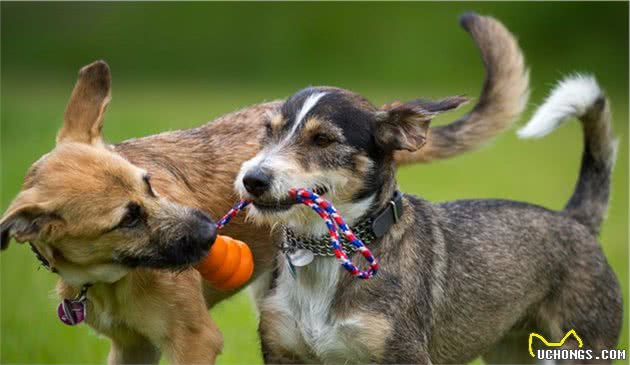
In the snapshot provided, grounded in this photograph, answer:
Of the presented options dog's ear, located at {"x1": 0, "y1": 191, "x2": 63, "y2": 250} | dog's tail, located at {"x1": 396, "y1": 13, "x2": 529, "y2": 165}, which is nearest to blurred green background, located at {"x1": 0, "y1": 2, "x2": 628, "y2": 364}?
dog's tail, located at {"x1": 396, "y1": 13, "x2": 529, "y2": 165}

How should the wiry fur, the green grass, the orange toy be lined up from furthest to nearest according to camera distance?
1. the green grass
2. the orange toy
3. the wiry fur

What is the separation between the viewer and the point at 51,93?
28750 mm

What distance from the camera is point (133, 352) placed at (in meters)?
6.12

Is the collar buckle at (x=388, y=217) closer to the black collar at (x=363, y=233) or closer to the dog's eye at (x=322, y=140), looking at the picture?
the black collar at (x=363, y=233)

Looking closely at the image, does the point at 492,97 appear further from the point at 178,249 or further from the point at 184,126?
the point at 184,126

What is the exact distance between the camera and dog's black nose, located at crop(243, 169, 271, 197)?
17.9 feet

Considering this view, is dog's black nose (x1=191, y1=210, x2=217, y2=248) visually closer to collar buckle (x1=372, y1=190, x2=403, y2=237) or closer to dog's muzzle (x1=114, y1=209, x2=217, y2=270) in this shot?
dog's muzzle (x1=114, y1=209, x2=217, y2=270)

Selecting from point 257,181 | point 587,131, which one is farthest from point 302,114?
point 587,131

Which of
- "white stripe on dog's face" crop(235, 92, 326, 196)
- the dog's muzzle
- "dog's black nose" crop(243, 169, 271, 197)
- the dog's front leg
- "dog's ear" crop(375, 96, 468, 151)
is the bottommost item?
the dog's front leg

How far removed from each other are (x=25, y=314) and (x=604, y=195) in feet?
16.3

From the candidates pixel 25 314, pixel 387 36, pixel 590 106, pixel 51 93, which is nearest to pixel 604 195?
pixel 590 106

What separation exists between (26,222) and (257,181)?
1.18 m

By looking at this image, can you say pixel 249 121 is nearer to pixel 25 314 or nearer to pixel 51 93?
pixel 25 314

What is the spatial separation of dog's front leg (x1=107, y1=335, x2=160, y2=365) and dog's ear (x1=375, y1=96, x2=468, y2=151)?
178 cm
